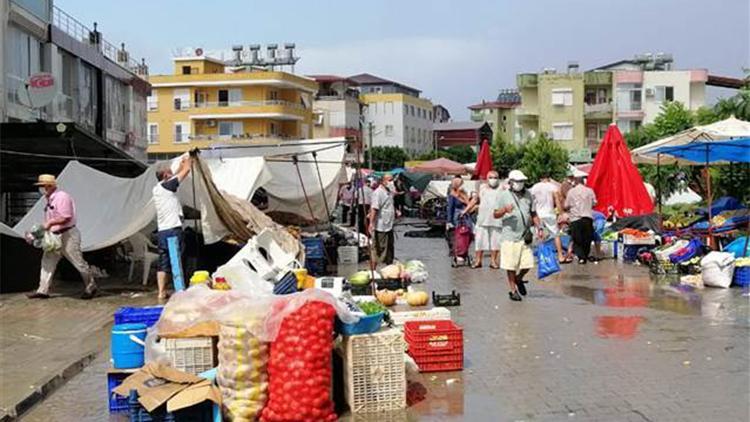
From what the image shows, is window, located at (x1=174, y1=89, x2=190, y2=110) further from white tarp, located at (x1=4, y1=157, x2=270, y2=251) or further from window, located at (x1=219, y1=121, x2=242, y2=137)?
white tarp, located at (x1=4, y1=157, x2=270, y2=251)

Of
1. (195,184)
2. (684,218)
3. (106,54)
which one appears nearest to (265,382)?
(195,184)

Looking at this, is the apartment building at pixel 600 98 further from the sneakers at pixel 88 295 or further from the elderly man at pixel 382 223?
the sneakers at pixel 88 295

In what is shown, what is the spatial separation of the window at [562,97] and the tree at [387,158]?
2192cm

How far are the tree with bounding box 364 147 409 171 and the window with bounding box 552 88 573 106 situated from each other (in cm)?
2192

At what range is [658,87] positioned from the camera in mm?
72938

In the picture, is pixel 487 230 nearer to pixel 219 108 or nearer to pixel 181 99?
pixel 219 108

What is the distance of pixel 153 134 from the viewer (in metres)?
78.2

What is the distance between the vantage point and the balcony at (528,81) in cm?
7462

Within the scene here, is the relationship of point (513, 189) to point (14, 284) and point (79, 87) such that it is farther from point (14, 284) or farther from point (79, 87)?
point (79, 87)

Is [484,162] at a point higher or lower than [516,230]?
higher

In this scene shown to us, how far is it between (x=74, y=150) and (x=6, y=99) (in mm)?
4773

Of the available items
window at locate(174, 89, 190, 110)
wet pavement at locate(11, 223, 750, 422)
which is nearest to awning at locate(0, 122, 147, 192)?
wet pavement at locate(11, 223, 750, 422)

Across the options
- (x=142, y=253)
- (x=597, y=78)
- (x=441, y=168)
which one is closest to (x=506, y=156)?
(x=597, y=78)

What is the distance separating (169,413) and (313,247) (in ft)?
33.4
